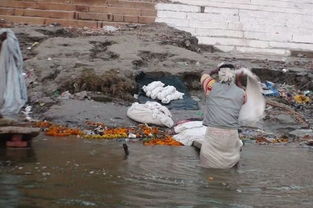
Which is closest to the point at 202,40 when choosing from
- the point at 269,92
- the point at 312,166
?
the point at 269,92

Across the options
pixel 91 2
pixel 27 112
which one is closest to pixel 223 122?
pixel 27 112

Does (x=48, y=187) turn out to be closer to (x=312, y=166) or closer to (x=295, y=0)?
(x=312, y=166)

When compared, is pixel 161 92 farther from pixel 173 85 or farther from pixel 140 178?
pixel 140 178

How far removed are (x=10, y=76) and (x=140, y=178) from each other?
2.93 metres

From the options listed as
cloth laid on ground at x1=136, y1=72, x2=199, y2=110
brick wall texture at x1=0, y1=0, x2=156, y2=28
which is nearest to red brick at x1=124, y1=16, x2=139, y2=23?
brick wall texture at x1=0, y1=0, x2=156, y2=28

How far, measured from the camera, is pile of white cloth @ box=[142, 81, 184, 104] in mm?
10938

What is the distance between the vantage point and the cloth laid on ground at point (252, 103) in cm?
695

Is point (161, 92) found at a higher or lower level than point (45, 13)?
lower

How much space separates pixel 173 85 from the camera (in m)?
11.7

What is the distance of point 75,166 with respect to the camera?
6.25 meters

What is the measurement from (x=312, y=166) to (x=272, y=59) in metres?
8.65

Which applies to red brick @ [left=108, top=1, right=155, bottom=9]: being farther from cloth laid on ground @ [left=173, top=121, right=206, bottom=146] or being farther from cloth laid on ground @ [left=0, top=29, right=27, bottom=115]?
cloth laid on ground @ [left=0, top=29, right=27, bottom=115]

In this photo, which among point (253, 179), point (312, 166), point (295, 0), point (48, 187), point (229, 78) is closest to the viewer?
point (48, 187)

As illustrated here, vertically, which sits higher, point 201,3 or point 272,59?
point 201,3
